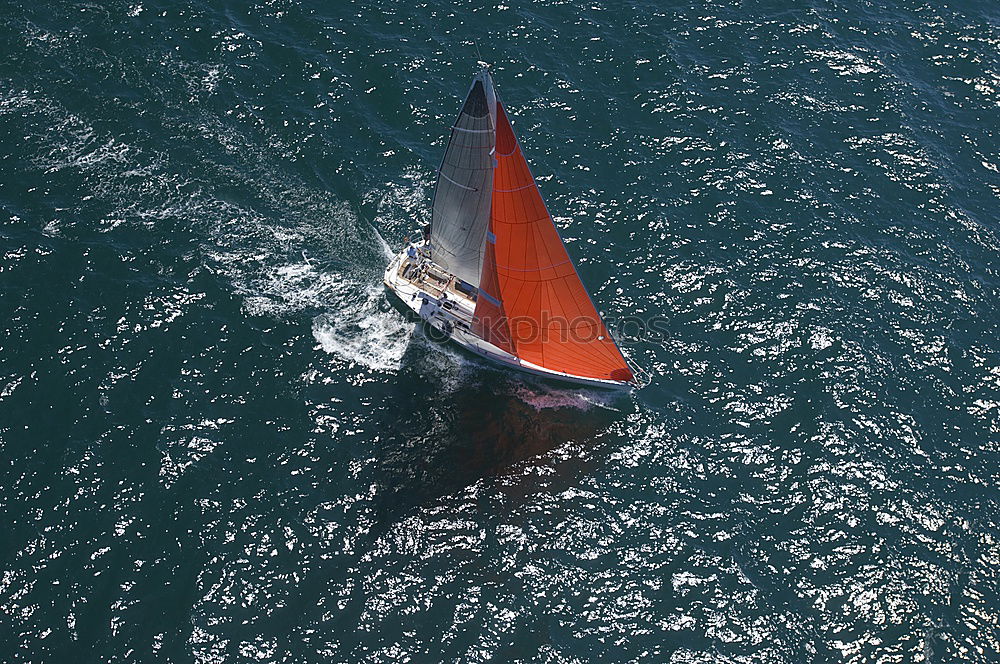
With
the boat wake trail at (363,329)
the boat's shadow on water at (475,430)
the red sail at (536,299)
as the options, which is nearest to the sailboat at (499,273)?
the red sail at (536,299)

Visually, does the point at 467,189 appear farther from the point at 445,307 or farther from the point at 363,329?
the point at 363,329

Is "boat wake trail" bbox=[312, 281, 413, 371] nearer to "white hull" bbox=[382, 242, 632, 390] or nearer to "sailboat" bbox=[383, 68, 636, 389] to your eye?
"white hull" bbox=[382, 242, 632, 390]

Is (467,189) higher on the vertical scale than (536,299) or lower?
higher

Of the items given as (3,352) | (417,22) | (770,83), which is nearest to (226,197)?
(3,352)

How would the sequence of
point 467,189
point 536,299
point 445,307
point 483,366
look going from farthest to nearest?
1. point 445,307
2. point 483,366
3. point 536,299
4. point 467,189

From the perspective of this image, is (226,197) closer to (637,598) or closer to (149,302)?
(149,302)

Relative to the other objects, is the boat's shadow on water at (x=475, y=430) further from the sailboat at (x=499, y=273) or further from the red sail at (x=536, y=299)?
the red sail at (x=536, y=299)

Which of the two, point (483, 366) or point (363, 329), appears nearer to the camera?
point (483, 366)

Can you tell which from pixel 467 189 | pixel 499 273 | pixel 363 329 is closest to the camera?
pixel 467 189

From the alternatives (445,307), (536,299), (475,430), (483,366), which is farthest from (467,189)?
(475,430)
